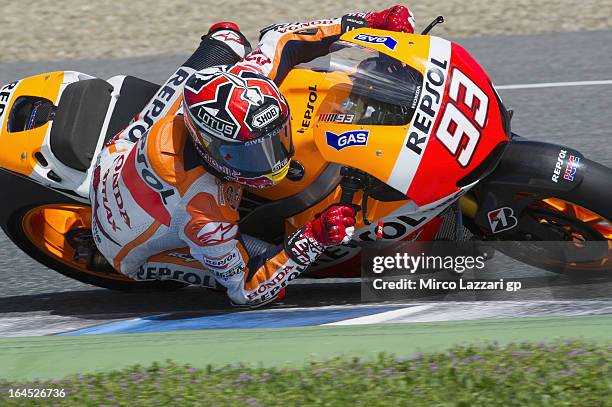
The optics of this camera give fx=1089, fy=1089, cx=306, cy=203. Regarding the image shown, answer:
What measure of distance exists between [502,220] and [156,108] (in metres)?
1.73

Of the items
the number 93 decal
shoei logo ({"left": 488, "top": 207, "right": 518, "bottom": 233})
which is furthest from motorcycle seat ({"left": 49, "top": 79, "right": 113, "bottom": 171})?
shoei logo ({"left": 488, "top": 207, "right": 518, "bottom": 233})

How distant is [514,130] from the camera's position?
7.54 meters

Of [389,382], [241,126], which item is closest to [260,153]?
[241,126]

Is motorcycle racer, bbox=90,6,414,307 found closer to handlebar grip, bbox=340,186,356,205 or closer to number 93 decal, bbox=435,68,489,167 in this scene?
handlebar grip, bbox=340,186,356,205

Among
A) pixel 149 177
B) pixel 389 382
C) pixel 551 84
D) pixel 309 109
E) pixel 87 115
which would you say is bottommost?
pixel 551 84

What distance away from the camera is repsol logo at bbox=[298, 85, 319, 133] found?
4.81 meters

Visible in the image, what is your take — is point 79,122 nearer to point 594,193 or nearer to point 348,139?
point 348,139

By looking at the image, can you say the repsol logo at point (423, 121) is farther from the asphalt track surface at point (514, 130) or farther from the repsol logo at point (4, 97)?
the repsol logo at point (4, 97)

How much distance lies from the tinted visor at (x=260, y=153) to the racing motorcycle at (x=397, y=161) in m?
0.21

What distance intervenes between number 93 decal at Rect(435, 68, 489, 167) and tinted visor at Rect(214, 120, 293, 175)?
0.64 meters

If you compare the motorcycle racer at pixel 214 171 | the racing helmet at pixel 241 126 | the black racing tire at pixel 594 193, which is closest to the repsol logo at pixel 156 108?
the motorcycle racer at pixel 214 171

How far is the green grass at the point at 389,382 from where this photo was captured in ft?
12.0

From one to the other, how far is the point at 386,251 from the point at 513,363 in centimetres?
125

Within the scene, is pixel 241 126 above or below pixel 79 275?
above
